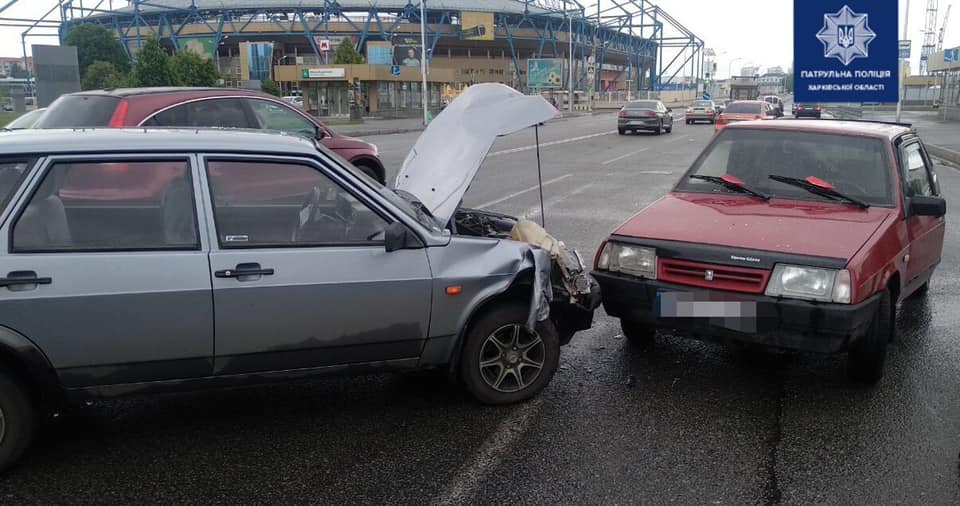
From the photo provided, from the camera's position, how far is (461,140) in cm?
484

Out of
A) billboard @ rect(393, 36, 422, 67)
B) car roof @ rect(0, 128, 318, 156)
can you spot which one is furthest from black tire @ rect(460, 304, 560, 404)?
billboard @ rect(393, 36, 422, 67)

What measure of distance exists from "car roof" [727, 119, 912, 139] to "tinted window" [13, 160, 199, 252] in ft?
13.7

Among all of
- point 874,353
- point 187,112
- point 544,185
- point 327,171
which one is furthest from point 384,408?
point 544,185

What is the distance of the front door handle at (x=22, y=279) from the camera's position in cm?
332

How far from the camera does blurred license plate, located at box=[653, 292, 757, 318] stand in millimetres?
4324

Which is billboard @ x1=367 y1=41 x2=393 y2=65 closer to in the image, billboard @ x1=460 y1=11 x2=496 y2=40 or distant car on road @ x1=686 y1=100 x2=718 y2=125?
billboard @ x1=460 y1=11 x2=496 y2=40

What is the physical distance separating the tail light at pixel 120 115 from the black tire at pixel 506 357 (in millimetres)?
5259

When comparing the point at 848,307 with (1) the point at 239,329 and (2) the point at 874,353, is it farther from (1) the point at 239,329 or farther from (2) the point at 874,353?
(1) the point at 239,329

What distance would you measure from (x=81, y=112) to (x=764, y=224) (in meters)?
7.05

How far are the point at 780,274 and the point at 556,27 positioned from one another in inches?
4031

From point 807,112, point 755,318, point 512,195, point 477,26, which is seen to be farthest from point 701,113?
point 477,26

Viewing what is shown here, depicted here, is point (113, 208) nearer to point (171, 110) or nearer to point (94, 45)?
point (171, 110)

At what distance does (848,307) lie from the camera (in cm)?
412

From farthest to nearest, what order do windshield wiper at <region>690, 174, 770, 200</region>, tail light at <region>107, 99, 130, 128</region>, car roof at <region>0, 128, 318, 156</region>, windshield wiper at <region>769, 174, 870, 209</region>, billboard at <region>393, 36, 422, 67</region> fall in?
1. billboard at <region>393, 36, 422, 67</region>
2. tail light at <region>107, 99, 130, 128</region>
3. windshield wiper at <region>690, 174, 770, 200</region>
4. windshield wiper at <region>769, 174, 870, 209</region>
5. car roof at <region>0, 128, 318, 156</region>
